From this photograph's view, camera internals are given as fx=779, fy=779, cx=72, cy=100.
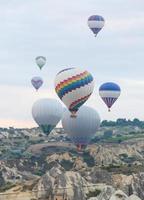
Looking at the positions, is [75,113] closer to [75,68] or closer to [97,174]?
[75,68]

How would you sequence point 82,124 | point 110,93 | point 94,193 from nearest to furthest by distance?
point 94,193
point 82,124
point 110,93

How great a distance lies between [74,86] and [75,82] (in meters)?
0.73

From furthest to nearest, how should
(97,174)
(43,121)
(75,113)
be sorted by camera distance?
(43,121) < (75,113) < (97,174)

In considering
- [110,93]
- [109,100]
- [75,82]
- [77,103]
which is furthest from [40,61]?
[75,82]

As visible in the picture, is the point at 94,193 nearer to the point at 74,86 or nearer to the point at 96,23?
the point at 74,86

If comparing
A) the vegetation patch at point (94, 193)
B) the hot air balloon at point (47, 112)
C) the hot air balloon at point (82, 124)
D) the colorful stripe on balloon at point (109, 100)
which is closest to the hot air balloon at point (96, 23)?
the colorful stripe on balloon at point (109, 100)

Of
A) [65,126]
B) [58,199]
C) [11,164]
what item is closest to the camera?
[58,199]

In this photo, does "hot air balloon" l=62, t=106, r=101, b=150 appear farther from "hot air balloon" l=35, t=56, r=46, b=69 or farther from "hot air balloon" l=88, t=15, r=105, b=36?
"hot air balloon" l=35, t=56, r=46, b=69

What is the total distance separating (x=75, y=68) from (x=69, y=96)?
189 inches

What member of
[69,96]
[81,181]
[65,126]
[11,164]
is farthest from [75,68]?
[11,164]

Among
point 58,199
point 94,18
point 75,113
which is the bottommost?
point 58,199

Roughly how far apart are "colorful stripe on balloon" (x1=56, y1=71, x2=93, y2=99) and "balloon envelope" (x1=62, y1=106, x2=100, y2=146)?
46.7 feet

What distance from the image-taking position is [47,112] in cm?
16525

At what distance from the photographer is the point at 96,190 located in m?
102
